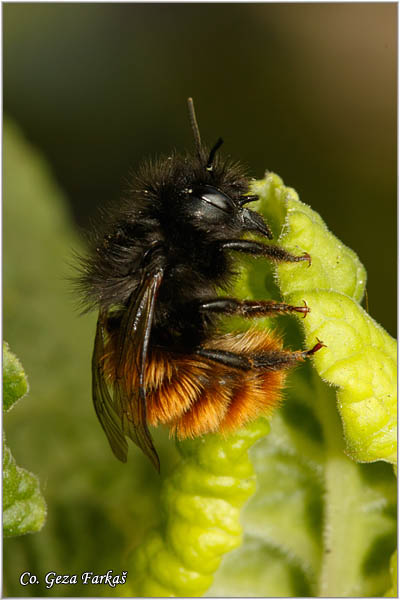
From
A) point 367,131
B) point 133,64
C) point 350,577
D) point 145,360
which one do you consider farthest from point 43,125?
point 350,577

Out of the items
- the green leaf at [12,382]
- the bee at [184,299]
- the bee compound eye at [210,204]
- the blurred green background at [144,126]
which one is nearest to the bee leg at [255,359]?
the bee at [184,299]

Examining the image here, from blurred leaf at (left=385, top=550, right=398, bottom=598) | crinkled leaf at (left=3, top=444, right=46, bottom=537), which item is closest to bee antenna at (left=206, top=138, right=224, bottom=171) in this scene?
crinkled leaf at (left=3, top=444, right=46, bottom=537)

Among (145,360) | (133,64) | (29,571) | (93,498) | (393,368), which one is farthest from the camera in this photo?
(133,64)

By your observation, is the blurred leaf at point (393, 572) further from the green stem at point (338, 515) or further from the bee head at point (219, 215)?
the bee head at point (219, 215)

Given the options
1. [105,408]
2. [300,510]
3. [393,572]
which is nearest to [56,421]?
[105,408]

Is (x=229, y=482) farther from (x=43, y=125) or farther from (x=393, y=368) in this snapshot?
(x=43, y=125)

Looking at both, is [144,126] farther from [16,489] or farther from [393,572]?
[393,572]
